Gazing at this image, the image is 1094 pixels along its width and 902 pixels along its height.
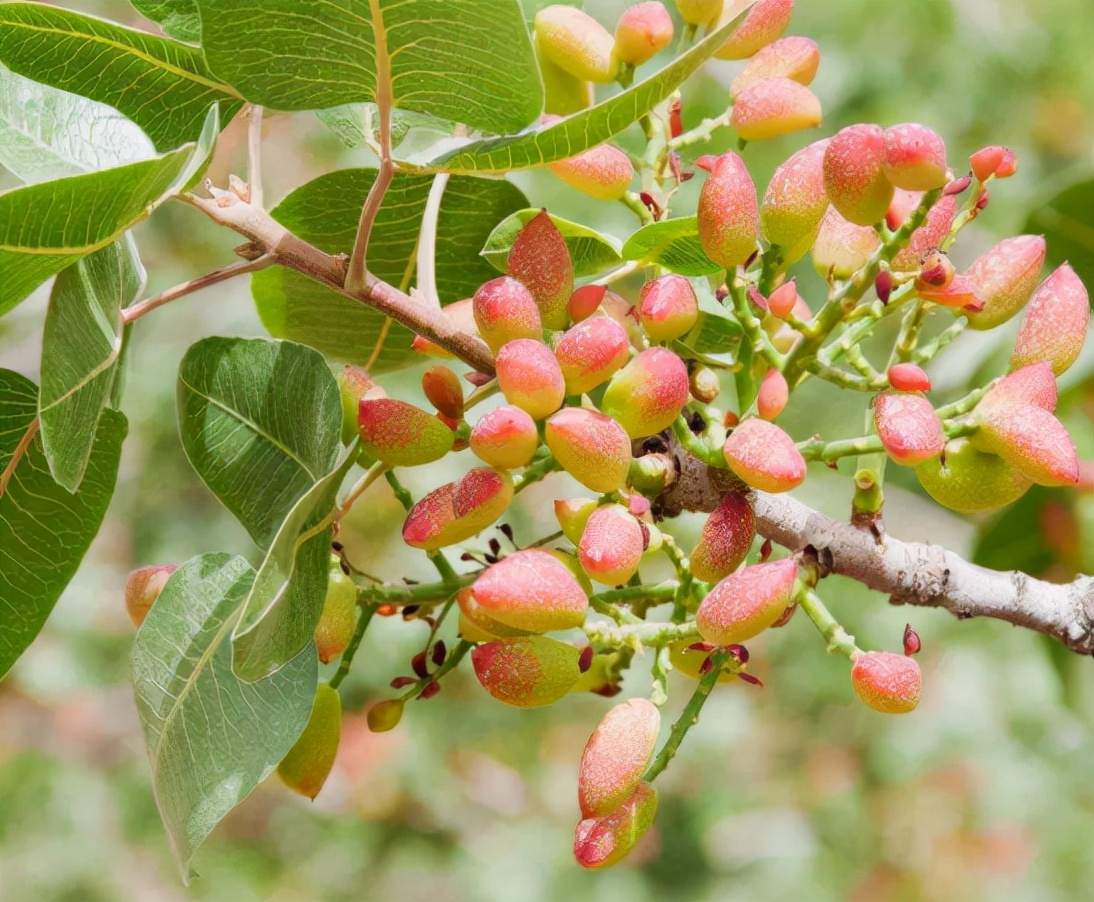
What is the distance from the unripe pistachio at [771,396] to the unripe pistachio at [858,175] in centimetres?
10

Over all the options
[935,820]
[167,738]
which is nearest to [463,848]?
[935,820]

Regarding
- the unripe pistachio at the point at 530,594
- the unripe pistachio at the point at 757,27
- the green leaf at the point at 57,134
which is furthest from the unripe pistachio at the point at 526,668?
the unripe pistachio at the point at 757,27

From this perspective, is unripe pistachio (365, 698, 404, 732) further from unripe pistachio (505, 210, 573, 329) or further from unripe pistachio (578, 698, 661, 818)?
unripe pistachio (505, 210, 573, 329)

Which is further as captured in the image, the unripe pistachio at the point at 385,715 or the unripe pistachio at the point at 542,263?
the unripe pistachio at the point at 385,715

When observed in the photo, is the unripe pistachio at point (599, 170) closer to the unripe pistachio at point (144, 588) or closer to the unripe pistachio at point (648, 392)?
the unripe pistachio at point (648, 392)

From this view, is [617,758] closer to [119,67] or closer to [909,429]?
[909,429]

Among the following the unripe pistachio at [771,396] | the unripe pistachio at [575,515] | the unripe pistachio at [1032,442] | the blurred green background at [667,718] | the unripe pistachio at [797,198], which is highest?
the unripe pistachio at [797,198]

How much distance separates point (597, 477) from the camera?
65 centimetres

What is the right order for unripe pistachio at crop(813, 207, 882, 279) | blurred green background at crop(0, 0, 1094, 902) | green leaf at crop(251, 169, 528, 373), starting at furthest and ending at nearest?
blurred green background at crop(0, 0, 1094, 902), green leaf at crop(251, 169, 528, 373), unripe pistachio at crop(813, 207, 882, 279)

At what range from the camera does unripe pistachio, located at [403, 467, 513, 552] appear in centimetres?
65

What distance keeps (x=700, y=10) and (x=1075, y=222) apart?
1.80ft

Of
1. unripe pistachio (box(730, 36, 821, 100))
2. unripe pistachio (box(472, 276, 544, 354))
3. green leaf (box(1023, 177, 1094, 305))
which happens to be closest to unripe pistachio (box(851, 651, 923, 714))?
unripe pistachio (box(472, 276, 544, 354))

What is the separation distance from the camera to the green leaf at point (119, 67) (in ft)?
2.20

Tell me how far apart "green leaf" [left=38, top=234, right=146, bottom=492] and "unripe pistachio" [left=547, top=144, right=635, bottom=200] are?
0.98 feet
